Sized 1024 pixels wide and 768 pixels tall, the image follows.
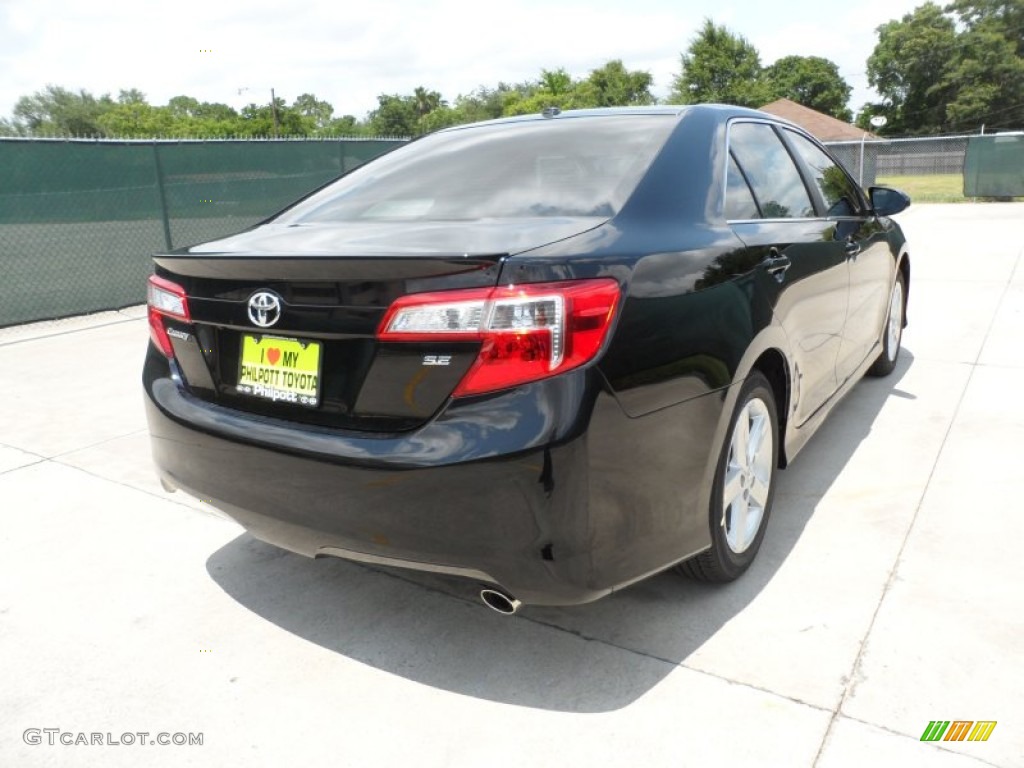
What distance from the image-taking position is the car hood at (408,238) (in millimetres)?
2123

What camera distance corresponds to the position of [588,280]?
2.05 metres

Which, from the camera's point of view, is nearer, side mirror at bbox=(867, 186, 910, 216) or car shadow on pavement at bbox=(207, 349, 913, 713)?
car shadow on pavement at bbox=(207, 349, 913, 713)

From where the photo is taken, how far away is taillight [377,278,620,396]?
1.98 metres

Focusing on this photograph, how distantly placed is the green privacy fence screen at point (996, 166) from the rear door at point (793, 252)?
20.8 m

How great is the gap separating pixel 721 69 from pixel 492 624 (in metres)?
59.0

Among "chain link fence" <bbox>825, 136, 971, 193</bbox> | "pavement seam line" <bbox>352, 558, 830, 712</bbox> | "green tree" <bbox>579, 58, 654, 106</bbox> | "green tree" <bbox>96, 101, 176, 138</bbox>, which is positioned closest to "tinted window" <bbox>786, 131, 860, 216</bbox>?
"pavement seam line" <bbox>352, 558, 830, 712</bbox>

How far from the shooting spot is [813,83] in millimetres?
81250

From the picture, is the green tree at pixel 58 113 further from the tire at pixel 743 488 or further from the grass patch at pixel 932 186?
the tire at pixel 743 488

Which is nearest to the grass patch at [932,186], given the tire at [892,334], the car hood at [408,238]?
the tire at [892,334]

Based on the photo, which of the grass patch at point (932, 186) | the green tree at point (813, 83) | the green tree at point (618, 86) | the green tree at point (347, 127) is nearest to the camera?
the grass patch at point (932, 186)

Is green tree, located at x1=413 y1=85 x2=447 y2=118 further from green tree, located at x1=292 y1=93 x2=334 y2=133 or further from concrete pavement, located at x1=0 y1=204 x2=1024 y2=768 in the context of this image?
concrete pavement, located at x1=0 y1=204 x2=1024 y2=768

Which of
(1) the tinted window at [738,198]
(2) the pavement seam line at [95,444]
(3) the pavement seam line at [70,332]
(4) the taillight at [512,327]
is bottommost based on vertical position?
(2) the pavement seam line at [95,444]

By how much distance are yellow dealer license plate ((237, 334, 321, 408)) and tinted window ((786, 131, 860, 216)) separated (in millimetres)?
2541

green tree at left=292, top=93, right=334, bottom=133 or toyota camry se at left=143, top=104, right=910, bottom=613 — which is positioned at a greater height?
green tree at left=292, top=93, right=334, bottom=133
